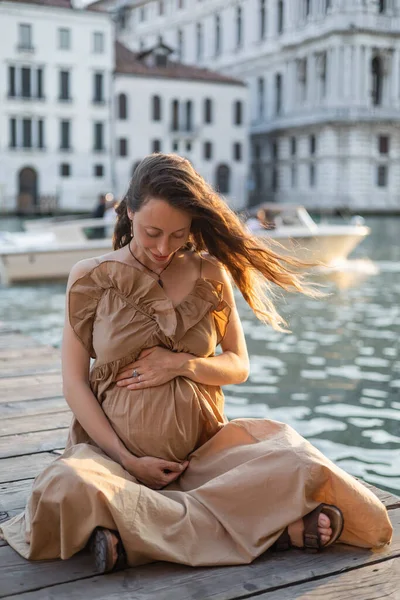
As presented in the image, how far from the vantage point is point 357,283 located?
14.6 meters

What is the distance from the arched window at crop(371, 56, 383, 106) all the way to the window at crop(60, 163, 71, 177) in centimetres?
1979

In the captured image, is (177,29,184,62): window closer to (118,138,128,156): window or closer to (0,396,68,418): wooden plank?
(118,138,128,156): window

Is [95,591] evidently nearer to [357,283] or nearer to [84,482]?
[84,482]

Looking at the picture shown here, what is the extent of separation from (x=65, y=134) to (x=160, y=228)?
43.7 m

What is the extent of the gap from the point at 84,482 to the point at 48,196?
1676 inches

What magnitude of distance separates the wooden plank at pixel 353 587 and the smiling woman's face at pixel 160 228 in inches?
41.4

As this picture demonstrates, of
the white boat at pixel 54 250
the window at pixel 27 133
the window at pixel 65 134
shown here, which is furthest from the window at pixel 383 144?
the white boat at pixel 54 250

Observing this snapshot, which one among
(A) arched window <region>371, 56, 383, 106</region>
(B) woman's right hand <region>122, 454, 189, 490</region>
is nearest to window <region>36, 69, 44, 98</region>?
(A) arched window <region>371, 56, 383, 106</region>

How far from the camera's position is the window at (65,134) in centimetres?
4478

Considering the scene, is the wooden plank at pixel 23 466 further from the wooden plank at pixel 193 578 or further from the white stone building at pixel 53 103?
the white stone building at pixel 53 103

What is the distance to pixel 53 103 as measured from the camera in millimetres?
44250

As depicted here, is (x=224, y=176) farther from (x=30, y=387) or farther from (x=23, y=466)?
(x=23, y=466)

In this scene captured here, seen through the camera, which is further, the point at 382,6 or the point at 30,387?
the point at 382,6

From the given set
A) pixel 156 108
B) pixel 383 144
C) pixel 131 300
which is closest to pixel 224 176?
pixel 156 108
